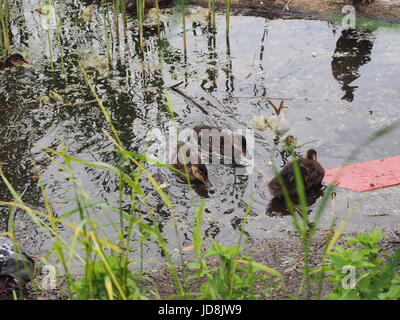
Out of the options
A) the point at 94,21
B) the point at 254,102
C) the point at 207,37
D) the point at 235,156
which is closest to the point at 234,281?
the point at 235,156

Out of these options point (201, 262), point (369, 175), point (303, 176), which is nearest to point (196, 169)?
point (303, 176)

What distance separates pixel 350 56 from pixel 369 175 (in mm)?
2413

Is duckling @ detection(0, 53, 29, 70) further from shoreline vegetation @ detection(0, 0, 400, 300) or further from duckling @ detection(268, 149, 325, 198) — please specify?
duckling @ detection(268, 149, 325, 198)

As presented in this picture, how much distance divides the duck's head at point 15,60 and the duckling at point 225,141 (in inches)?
105

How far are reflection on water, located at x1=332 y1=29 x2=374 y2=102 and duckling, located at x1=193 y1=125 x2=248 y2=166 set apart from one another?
1.46 m

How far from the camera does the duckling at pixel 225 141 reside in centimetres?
430

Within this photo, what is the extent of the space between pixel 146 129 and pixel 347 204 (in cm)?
194

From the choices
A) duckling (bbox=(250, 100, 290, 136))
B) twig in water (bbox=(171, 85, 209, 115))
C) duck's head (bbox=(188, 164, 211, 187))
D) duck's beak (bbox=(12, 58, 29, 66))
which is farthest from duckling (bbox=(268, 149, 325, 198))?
duck's beak (bbox=(12, 58, 29, 66))

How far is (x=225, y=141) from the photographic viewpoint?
4.37 meters

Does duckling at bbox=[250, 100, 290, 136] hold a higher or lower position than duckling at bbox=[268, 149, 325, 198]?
higher

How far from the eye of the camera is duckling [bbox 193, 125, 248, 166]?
4301 millimetres


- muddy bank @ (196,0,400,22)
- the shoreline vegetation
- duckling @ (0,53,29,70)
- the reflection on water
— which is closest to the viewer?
the shoreline vegetation

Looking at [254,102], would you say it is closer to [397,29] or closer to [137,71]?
[137,71]
